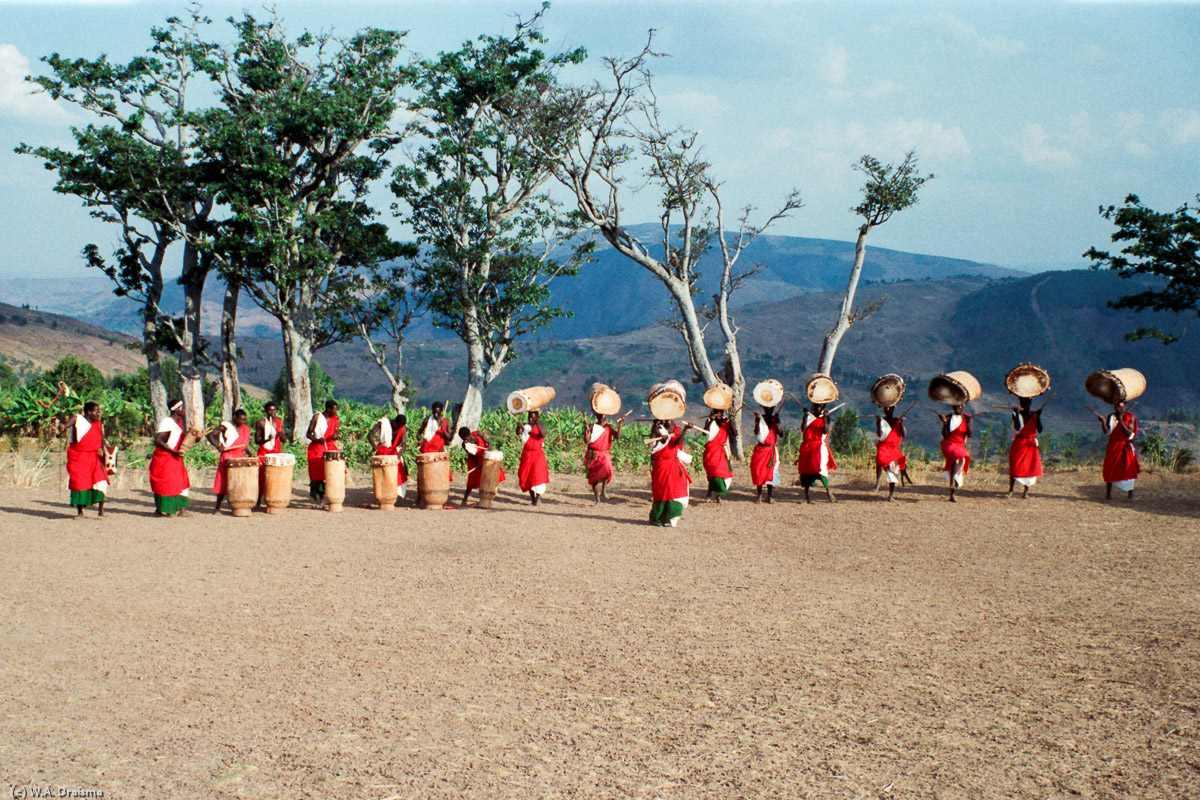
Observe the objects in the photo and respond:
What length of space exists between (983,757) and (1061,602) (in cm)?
326

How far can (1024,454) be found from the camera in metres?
12.2

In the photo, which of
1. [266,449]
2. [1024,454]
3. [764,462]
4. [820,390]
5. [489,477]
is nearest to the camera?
[266,449]

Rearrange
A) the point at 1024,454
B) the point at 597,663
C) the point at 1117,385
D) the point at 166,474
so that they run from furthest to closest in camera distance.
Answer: the point at 1024,454 < the point at 1117,385 < the point at 166,474 < the point at 597,663

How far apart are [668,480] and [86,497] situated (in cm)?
699

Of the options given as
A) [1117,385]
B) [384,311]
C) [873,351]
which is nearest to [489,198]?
[384,311]

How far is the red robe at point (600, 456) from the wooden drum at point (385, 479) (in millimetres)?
2599

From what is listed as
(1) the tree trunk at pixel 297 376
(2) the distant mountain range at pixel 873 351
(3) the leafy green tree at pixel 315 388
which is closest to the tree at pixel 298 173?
(1) the tree trunk at pixel 297 376

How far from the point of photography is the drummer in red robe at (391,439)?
1120 cm

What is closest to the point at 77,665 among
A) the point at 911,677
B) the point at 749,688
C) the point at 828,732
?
the point at 749,688

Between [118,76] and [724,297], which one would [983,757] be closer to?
[724,297]

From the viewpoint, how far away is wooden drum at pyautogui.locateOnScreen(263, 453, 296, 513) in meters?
10.8

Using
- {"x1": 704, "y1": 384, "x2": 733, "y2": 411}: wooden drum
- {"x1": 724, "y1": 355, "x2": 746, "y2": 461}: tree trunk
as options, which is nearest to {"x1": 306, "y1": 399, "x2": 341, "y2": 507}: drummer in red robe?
{"x1": 704, "y1": 384, "x2": 733, "y2": 411}: wooden drum

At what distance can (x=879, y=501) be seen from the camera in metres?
12.2

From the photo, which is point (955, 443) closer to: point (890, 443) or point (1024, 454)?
point (890, 443)
